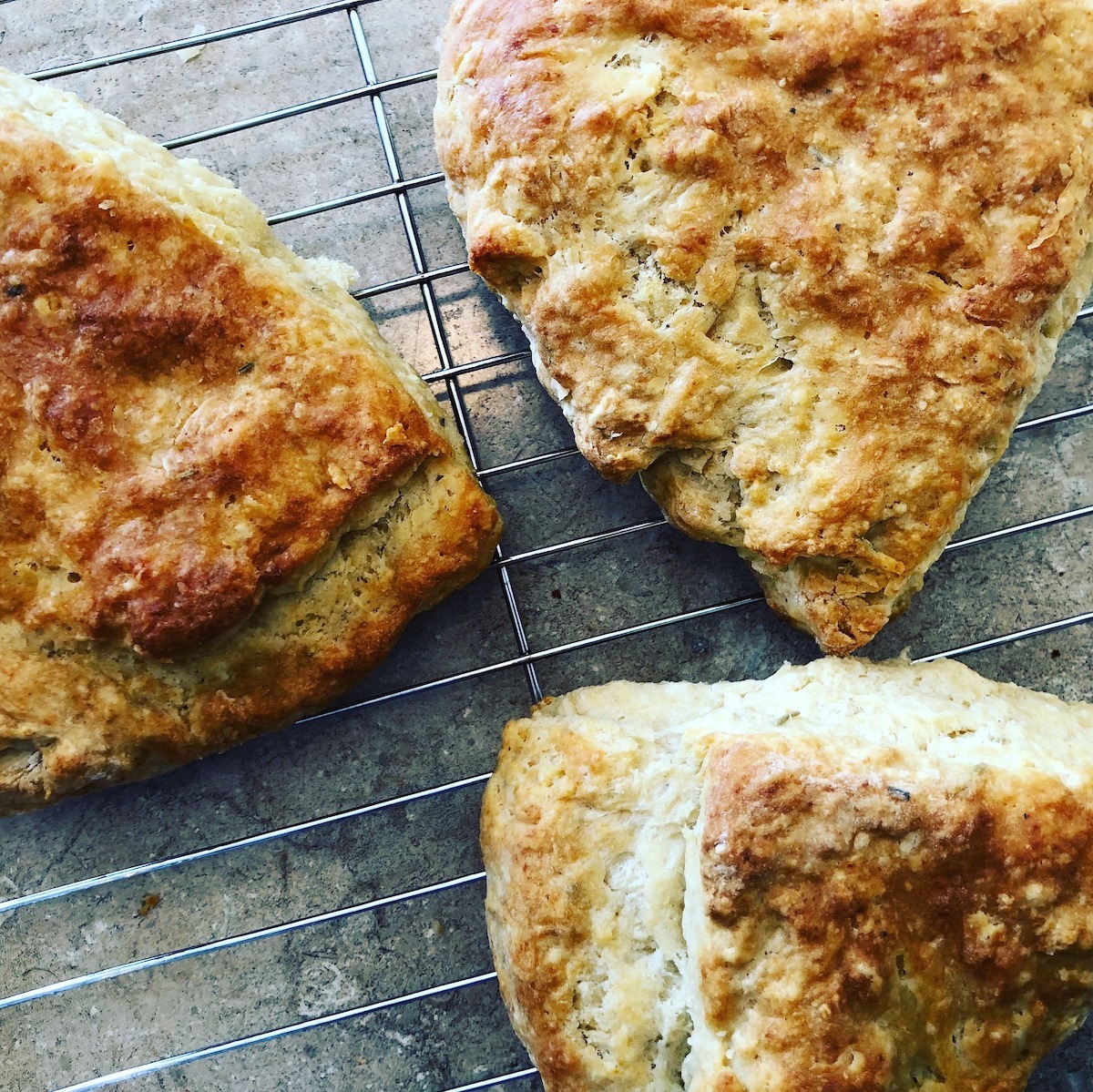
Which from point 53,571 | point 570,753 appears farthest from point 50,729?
point 570,753

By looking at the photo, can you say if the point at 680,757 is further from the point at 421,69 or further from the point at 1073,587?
the point at 421,69

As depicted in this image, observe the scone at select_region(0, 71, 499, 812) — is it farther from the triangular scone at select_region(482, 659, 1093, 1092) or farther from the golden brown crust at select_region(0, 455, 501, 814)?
the triangular scone at select_region(482, 659, 1093, 1092)

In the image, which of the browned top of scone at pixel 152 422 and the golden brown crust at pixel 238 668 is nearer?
the browned top of scone at pixel 152 422

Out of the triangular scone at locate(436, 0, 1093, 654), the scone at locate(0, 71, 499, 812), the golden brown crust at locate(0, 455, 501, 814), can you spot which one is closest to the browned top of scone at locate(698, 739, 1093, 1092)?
the triangular scone at locate(436, 0, 1093, 654)

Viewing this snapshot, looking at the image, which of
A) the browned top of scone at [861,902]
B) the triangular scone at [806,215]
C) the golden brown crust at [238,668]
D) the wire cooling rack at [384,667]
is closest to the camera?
the browned top of scone at [861,902]

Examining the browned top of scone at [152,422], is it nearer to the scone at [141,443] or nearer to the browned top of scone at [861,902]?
the scone at [141,443]

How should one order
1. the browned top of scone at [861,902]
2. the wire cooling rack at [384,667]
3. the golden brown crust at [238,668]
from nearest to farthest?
the browned top of scone at [861,902], the golden brown crust at [238,668], the wire cooling rack at [384,667]

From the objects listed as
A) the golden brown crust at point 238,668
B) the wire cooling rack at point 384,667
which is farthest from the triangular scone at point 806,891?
the golden brown crust at point 238,668

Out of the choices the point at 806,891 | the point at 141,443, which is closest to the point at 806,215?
the point at 806,891
